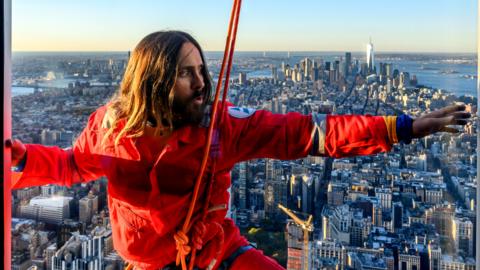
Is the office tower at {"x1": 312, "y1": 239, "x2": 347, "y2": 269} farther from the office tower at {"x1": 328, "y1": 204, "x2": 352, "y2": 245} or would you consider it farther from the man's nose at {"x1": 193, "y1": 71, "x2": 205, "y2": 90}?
the man's nose at {"x1": 193, "y1": 71, "x2": 205, "y2": 90}

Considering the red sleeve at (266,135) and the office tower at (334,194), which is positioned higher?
the red sleeve at (266,135)

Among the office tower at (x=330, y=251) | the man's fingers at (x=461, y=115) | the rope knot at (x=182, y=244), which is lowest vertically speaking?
the office tower at (x=330, y=251)

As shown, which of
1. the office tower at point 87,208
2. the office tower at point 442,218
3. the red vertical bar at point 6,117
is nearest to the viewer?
the red vertical bar at point 6,117

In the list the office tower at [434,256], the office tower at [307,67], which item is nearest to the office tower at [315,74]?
the office tower at [307,67]

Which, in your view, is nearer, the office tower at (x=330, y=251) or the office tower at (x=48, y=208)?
the office tower at (x=330, y=251)

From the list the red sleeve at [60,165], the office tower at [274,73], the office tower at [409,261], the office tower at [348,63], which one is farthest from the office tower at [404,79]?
the red sleeve at [60,165]

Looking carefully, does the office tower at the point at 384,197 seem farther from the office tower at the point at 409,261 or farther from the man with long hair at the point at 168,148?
the man with long hair at the point at 168,148

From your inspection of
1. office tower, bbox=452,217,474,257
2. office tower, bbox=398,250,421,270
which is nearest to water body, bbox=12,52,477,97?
office tower, bbox=452,217,474,257

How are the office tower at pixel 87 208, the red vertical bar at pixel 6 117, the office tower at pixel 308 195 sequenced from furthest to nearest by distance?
the office tower at pixel 87 208 → the office tower at pixel 308 195 → the red vertical bar at pixel 6 117

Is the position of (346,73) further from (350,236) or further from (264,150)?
(350,236)
